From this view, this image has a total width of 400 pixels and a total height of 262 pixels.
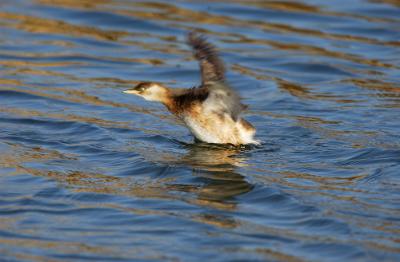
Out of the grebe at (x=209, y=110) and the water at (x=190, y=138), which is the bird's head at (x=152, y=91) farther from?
the water at (x=190, y=138)

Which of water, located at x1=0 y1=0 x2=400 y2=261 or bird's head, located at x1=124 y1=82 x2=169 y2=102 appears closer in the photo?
water, located at x1=0 y1=0 x2=400 y2=261

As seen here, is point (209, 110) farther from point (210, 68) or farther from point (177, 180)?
point (177, 180)

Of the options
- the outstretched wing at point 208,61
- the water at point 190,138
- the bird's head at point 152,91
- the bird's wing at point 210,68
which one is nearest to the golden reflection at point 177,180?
the water at point 190,138

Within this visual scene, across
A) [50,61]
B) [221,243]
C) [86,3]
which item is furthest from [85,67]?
[221,243]

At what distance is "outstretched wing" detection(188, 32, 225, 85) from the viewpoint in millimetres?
10656

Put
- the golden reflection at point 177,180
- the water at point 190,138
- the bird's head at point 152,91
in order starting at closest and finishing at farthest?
the water at point 190,138, the golden reflection at point 177,180, the bird's head at point 152,91

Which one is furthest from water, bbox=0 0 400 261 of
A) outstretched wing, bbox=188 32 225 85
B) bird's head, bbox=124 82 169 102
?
outstretched wing, bbox=188 32 225 85

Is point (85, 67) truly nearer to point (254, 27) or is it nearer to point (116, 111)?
point (116, 111)

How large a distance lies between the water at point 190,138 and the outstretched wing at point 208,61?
1279mm

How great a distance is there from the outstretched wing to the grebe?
0.11 meters

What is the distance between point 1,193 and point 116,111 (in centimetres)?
437

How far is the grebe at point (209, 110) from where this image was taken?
11323mm

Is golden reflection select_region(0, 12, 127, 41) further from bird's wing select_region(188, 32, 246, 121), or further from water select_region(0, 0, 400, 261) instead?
bird's wing select_region(188, 32, 246, 121)

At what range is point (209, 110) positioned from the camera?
12.0 m
